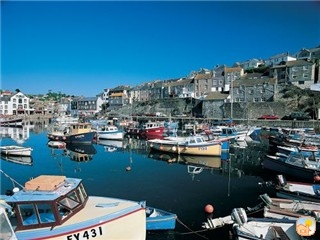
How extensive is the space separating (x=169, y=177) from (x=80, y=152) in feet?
45.5

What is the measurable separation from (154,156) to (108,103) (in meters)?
82.8

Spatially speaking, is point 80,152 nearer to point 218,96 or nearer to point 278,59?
point 218,96

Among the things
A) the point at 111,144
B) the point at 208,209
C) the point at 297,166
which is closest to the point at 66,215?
the point at 208,209

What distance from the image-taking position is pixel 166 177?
19031 mm

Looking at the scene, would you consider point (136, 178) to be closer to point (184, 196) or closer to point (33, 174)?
point (184, 196)

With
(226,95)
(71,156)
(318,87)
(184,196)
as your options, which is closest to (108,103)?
(226,95)

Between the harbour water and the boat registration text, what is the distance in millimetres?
3208

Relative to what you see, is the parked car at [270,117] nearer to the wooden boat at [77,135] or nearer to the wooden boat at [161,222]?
the wooden boat at [77,135]

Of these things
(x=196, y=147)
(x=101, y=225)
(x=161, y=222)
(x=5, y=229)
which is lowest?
(x=161, y=222)

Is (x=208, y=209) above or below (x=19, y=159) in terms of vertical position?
above

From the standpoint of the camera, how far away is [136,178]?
736 inches

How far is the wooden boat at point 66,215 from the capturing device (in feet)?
23.2

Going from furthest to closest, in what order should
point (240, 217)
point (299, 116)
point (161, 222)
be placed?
1. point (299, 116)
2. point (161, 222)
3. point (240, 217)

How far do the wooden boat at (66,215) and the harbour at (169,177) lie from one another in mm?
2678
